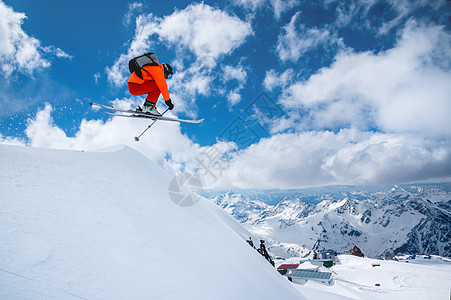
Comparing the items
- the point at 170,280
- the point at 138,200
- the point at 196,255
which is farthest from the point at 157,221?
the point at 170,280

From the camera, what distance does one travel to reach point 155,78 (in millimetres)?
6270

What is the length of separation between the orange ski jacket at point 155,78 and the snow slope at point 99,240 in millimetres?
2850

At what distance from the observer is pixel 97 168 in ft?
20.6

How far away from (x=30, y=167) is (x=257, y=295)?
6.56m

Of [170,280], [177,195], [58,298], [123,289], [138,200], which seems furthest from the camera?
[177,195]

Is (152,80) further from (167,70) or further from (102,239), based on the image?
(102,239)

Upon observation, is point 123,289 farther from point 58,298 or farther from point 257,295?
point 257,295

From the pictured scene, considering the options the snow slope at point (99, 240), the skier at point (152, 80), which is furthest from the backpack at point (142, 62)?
the snow slope at point (99, 240)

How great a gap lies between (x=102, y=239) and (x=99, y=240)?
0.06 m

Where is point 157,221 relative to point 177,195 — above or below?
below

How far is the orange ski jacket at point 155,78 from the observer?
20.5ft

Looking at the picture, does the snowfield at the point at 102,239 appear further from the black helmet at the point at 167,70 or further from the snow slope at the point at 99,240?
the black helmet at the point at 167,70

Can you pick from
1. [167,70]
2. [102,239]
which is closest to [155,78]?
[167,70]

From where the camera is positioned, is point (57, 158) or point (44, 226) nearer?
point (44, 226)
